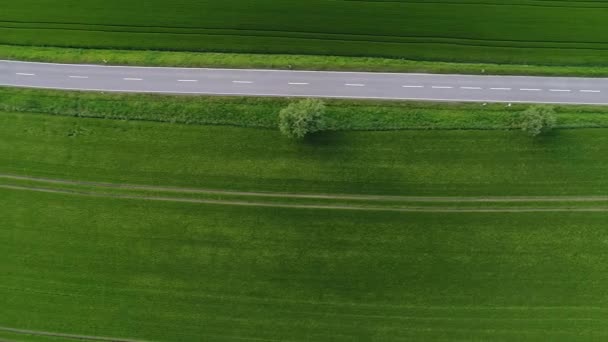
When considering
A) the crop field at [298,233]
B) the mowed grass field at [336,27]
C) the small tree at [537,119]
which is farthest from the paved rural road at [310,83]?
the crop field at [298,233]

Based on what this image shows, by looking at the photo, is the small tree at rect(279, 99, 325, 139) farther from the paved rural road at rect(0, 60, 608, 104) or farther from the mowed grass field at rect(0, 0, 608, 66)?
the mowed grass field at rect(0, 0, 608, 66)

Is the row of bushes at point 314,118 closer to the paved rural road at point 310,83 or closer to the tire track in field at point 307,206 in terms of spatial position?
the paved rural road at point 310,83

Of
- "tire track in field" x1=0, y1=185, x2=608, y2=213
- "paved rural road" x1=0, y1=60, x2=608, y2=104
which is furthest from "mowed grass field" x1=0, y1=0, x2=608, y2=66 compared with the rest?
"tire track in field" x1=0, y1=185, x2=608, y2=213

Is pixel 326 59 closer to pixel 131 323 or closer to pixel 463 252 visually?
pixel 463 252

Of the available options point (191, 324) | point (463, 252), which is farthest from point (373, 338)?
point (191, 324)

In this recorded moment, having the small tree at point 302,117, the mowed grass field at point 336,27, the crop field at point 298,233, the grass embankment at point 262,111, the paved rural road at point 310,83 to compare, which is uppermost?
the mowed grass field at point 336,27

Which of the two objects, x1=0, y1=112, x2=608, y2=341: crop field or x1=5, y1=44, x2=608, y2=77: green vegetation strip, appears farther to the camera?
x1=5, y1=44, x2=608, y2=77: green vegetation strip

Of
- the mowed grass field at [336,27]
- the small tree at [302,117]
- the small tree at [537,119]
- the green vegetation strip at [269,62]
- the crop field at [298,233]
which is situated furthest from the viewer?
the mowed grass field at [336,27]
